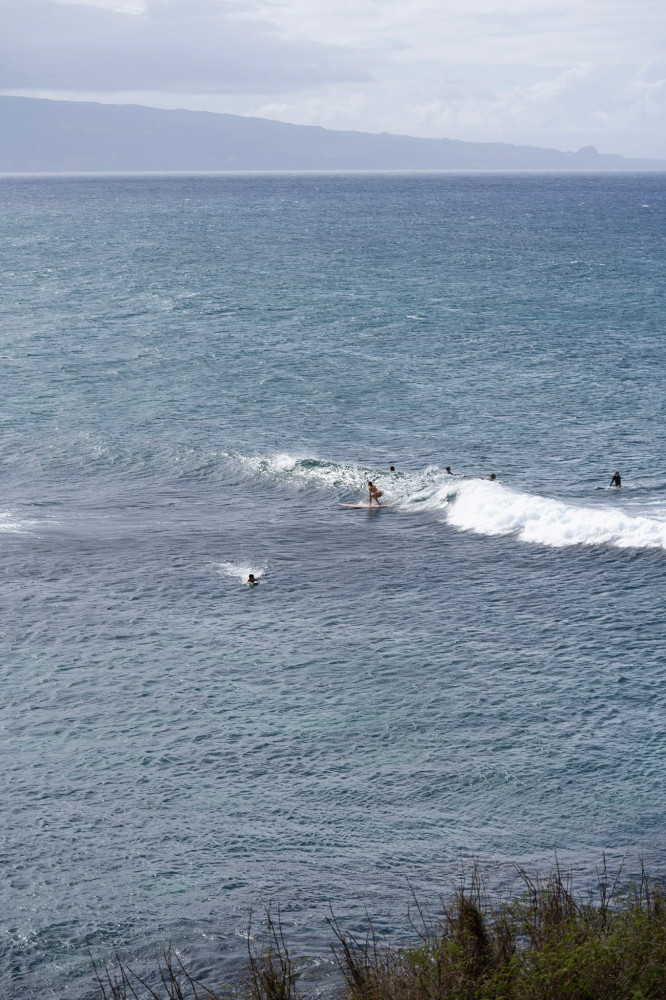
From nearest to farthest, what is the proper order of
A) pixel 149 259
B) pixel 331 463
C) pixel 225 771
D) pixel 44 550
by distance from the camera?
pixel 225 771
pixel 44 550
pixel 331 463
pixel 149 259

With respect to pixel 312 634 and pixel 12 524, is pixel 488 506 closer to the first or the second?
pixel 312 634

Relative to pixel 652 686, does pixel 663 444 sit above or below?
above

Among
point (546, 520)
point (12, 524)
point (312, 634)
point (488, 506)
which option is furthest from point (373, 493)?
point (12, 524)

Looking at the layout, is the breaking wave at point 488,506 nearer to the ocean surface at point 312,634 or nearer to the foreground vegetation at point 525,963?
the ocean surface at point 312,634

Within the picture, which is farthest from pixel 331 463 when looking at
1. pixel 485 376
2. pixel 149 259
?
pixel 149 259

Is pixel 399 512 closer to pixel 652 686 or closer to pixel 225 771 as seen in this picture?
pixel 652 686

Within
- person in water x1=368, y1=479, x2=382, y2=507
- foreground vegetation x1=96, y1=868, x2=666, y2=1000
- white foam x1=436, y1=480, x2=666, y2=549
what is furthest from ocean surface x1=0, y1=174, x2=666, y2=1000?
foreground vegetation x1=96, y1=868, x2=666, y2=1000

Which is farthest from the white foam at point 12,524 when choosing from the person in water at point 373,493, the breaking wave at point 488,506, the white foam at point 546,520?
the white foam at point 546,520

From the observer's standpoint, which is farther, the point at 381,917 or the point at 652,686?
the point at 652,686
